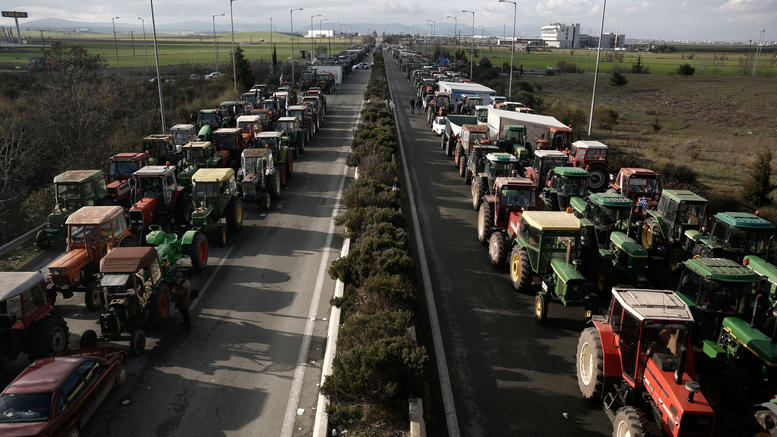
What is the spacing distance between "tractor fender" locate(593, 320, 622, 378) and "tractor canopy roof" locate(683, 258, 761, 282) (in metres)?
2.65

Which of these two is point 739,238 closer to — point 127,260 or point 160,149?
point 127,260

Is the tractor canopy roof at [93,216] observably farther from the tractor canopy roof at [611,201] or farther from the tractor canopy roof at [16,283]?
the tractor canopy roof at [611,201]

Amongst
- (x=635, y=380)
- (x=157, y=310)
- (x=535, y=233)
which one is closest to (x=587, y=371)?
(x=635, y=380)

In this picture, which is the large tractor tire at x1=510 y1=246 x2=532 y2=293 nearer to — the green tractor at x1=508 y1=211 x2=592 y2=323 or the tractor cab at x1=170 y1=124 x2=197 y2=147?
the green tractor at x1=508 y1=211 x2=592 y2=323

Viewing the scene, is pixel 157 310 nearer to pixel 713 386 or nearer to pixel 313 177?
pixel 713 386

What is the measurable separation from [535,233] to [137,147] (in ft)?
79.3

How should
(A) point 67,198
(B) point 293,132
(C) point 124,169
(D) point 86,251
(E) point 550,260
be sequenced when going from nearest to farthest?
(E) point 550,260 → (D) point 86,251 → (A) point 67,198 → (C) point 124,169 → (B) point 293,132

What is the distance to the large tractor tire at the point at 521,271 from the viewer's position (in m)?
13.0

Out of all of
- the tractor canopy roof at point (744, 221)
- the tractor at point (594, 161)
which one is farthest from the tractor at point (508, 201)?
the tractor at point (594, 161)

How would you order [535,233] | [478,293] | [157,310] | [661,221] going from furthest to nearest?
[661,221], [478,293], [535,233], [157,310]

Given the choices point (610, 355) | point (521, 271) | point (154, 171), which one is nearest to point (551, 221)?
point (521, 271)

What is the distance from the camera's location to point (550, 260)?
12.4m

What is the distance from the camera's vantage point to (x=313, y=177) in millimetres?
25969

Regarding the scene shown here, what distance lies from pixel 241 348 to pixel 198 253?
4413mm
